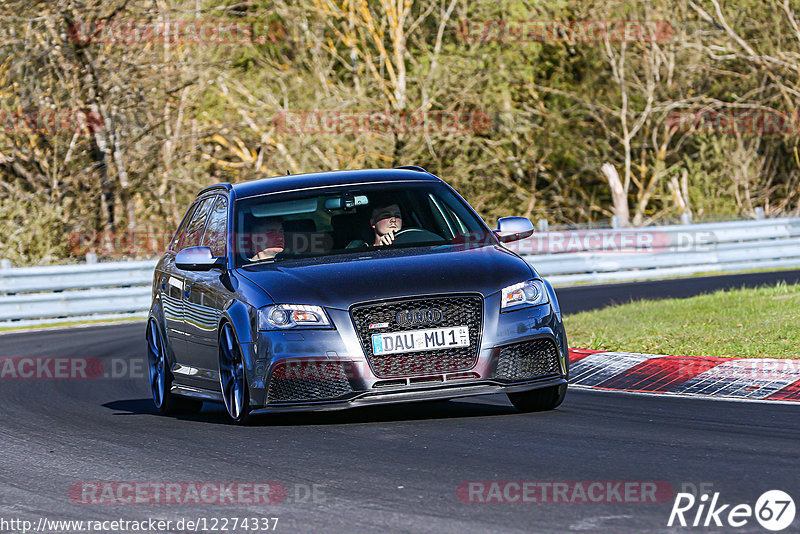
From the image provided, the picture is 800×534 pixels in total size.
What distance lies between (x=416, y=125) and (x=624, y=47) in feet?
20.3

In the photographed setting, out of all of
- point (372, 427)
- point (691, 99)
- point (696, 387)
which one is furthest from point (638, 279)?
point (372, 427)

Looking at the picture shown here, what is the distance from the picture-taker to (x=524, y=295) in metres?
8.33

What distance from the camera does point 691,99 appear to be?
103 ft

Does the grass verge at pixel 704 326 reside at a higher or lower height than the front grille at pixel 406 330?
lower

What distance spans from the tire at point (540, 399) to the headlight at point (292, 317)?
1543 mm

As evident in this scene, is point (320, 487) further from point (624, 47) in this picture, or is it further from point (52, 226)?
point (624, 47)

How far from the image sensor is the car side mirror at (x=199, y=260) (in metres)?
9.14

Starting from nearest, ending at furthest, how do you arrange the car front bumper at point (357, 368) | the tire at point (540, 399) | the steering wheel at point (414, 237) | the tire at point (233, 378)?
1. the car front bumper at point (357, 368)
2. the tire at point (233, 378)
3. the tire at point (540, 399)
4. the steering wheel at point (414, 237)

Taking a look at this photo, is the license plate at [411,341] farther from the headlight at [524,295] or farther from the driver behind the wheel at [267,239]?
the driver behind the wheel at [267,239]

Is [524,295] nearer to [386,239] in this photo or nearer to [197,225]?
[386,239]

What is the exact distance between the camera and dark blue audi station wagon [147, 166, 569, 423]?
8008 millimetres

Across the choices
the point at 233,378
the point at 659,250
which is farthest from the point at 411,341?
the point at 659,250

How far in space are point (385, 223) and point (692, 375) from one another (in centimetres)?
263

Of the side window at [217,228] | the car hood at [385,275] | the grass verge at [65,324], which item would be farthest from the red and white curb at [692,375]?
the grass verge at [65,324]
